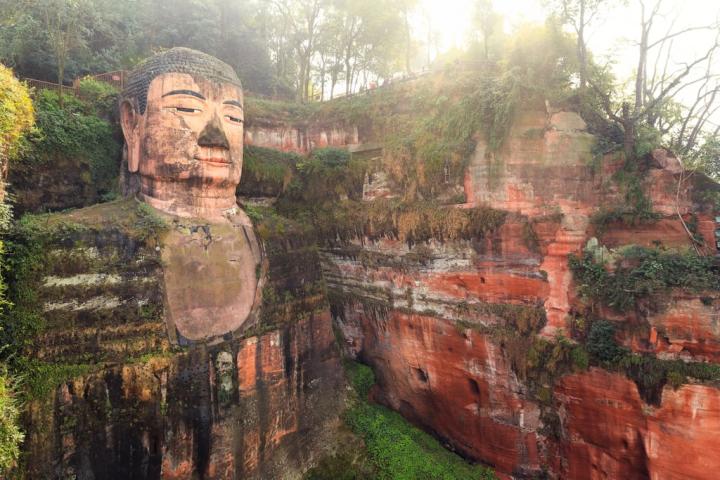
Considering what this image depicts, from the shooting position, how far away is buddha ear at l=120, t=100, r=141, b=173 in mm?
8844

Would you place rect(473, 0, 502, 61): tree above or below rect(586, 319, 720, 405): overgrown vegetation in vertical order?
above

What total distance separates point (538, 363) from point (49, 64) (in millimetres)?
18644

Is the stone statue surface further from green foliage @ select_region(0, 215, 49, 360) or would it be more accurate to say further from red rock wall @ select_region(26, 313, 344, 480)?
green foliage @ select_region(0, 215, 49, 360)

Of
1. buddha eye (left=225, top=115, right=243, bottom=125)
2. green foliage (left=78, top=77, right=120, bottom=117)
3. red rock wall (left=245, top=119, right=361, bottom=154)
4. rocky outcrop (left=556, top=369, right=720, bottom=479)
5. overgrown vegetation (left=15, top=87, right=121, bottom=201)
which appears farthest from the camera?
red rock wall (left=245, top=119, right=361, bottom=154)

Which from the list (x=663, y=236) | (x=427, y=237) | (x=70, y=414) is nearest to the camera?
(x=70, y=414)

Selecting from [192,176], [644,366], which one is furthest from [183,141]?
[644,366]

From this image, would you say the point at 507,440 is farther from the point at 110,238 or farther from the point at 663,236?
the point at 110,238

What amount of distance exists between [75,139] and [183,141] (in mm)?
3519

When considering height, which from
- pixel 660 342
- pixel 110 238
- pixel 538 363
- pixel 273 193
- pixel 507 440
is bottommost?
pixel 507 440

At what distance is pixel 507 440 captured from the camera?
35.4 ft

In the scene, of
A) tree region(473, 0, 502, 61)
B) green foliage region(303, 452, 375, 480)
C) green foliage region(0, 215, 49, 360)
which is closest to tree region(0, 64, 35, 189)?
green foliage region(0, 215, 49, 360)

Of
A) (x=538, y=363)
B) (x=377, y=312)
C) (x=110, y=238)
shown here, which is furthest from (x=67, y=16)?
(x=538, y=363)

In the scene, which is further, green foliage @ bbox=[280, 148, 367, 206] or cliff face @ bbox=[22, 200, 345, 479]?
green foliage @ bbox=[280, 148, 367, 206]

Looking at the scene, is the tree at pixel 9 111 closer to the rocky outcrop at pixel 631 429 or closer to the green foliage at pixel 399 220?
the green foliage at pixel 399 220
